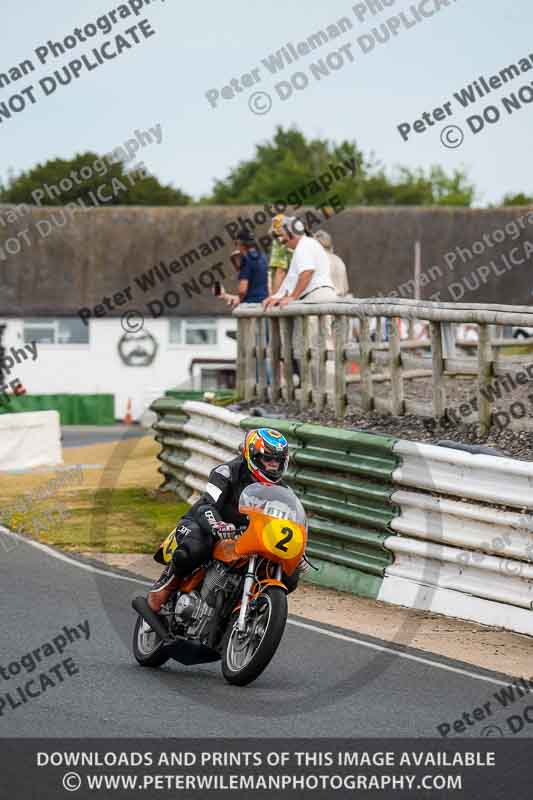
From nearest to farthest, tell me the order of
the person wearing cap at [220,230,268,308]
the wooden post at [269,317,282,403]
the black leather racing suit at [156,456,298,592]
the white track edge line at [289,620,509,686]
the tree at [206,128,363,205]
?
the black leather racing suit at [156,456,298,592] → the white track edge line at [289,620,509,686] → the wooden post at [269,317,282,403] → the person wearing cap at [220,230,268,308] → the tree at [206,128,363,205]

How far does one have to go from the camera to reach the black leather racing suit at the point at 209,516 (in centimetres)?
830

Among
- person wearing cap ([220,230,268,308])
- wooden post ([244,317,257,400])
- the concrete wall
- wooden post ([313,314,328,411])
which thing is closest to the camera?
Result: wooden post ([313,314,328,411])

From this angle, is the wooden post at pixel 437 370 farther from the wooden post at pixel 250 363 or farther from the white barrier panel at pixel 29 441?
the white barrier panel at pixel 29 441

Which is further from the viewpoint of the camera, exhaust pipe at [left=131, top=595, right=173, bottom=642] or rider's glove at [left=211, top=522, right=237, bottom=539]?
exhaust pipe at [left=131, top=595, right=173, bottom=642]

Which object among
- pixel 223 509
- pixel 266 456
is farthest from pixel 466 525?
pixel 266 456

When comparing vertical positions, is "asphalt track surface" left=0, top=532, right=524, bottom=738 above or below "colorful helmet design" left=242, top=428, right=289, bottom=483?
below

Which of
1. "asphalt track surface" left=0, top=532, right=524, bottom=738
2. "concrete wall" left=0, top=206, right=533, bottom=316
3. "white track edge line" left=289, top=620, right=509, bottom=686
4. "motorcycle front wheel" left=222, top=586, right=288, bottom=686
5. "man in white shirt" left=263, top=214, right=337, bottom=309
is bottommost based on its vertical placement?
"white track edge line" left=289, top=620, right=509, bottom=686

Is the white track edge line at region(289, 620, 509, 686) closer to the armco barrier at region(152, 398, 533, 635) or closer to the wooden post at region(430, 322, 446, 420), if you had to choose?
the armco barrier at region(152, 398, 533, 635)

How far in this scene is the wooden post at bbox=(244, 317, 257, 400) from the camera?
17266 millimetres

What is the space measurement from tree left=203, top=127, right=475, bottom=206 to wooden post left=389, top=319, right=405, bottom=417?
73.2 m

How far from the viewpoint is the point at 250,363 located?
57.1 ft

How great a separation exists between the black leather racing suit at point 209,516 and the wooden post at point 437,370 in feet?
13.9

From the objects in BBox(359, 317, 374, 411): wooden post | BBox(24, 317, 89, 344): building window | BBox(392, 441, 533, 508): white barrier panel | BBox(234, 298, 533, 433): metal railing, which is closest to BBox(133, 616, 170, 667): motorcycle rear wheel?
BBox(392, 441, 533, 508): white barrier panel

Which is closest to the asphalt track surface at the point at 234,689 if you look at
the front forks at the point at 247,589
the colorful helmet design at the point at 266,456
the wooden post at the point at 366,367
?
the front forks at the point at 247,589
